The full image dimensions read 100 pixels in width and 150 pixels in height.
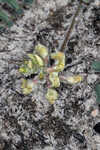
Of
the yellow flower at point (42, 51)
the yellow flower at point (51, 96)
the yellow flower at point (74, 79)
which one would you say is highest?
the yellow flower at point (42, 51)

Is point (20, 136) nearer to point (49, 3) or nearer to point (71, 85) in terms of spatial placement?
point (71, 85)

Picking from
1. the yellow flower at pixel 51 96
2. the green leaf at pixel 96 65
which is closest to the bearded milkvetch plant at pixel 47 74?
the yellow flower at pixel 51 96

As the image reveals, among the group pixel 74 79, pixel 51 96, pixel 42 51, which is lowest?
pixel 51 96

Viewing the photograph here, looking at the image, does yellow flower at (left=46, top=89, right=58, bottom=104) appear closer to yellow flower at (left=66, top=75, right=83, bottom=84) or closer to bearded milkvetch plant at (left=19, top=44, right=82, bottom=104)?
bearded milkvetch plant at (left=19, top=44, right=82, bottom=104)

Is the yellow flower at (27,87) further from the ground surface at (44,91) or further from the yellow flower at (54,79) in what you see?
the yellow flower at (54,79)

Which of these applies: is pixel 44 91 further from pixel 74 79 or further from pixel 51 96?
pixel 74 79

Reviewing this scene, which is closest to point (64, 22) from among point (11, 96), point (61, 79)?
point (61, 79)

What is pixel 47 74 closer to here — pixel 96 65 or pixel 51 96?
pixel 51 96

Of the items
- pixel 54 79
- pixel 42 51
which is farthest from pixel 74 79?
pixel 42 51

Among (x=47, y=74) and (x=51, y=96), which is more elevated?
(x=47, y=74)
